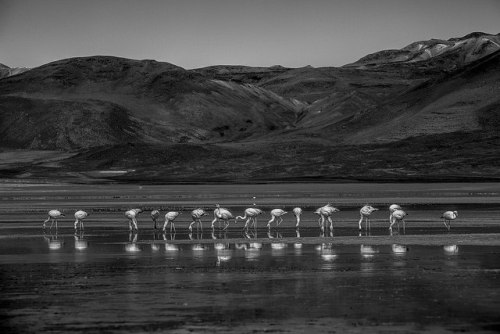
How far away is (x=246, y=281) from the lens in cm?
2162

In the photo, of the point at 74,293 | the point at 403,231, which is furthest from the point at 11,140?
the point at 74,293

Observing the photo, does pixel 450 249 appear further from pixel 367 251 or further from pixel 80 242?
pixel 80 242

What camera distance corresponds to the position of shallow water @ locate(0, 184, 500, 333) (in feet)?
55.6

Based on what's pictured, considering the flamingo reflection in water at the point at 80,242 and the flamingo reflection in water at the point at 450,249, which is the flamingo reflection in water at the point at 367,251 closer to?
the flamingo reflection in water at the point at 450,249

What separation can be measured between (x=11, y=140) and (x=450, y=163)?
9147 centimetres

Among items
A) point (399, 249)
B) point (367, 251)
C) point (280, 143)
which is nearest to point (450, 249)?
point (399, 249)

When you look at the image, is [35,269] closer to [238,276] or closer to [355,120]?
[238,276]

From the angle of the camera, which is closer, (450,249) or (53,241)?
(450,249)

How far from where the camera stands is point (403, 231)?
34812mm

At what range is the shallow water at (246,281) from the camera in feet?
55.6

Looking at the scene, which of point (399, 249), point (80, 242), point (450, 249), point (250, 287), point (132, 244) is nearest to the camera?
point (250, 287)

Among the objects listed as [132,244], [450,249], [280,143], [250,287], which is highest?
[280,143]

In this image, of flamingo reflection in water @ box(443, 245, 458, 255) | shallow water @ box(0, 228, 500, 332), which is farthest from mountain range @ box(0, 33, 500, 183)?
shallow water @ box(0, 228, 500, 332)

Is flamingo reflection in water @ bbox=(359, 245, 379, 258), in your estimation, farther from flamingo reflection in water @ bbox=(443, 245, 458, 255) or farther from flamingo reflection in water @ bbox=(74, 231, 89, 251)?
flamingo reflection in water @ bbox=(74, 231, 89, 251)
